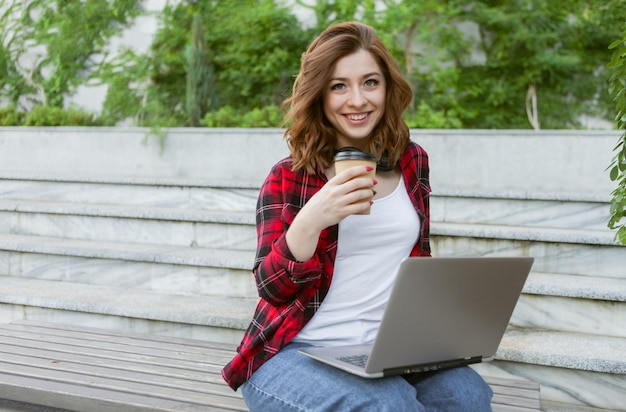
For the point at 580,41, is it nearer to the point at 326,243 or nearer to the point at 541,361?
the point at 541,361

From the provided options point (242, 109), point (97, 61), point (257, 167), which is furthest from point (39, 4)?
point (257, 167)

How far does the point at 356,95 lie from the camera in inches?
63.5

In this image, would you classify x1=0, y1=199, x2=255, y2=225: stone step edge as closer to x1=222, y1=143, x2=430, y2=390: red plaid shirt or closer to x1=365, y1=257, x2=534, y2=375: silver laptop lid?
x1=222, y1=143, x2=430, y2=390: red plaid shirt

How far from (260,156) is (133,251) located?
1658 mm

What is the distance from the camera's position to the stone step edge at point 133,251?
10.2 feet

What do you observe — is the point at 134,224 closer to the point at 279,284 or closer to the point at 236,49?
the point at 279,284

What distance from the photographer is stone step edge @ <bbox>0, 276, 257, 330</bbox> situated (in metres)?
2.77

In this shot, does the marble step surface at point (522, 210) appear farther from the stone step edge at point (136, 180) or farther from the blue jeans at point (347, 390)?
the blue jeans at point (347, 390)

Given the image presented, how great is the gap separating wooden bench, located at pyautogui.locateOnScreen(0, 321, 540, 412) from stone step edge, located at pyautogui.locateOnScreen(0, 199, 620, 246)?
38.7 inches

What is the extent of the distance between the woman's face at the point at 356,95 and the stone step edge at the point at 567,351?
1.10m

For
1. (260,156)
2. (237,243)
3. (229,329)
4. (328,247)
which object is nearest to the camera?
(328,247)

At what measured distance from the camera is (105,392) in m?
1.92

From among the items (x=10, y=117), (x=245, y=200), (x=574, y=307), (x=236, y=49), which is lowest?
(x=574, y=307)

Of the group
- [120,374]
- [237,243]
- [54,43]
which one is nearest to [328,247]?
[120,374]
